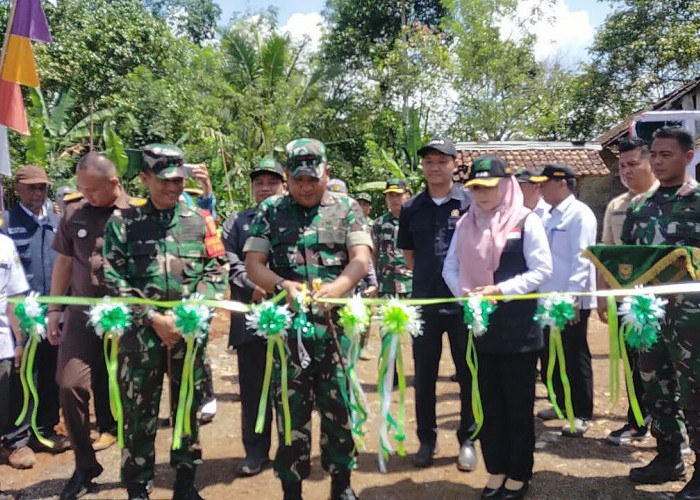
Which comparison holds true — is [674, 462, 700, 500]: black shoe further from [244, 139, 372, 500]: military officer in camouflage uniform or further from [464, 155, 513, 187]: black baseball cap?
[464, 155, 513, 187]: black baseball cap

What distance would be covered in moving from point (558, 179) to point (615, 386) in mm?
1926

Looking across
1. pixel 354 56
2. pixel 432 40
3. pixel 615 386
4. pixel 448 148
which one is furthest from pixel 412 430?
pixel 354 56

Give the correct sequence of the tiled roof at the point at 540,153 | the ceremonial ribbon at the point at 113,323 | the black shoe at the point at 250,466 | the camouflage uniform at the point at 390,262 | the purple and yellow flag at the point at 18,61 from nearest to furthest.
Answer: the ceremonial ribbon at the point at 113,323 < the black shoe at the point at 250,466 < the purple and yellow flag at the point at 18,61 < the camouflage uniform at the point at 390,262 < the tiled roof at the point at 540,153

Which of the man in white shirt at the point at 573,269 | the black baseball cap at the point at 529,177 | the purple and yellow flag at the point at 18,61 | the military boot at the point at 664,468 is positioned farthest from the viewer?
the purple and yellow flag at the point at 18,61

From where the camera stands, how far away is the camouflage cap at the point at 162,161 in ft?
9.95

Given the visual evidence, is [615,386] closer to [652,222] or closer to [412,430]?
[652,222]

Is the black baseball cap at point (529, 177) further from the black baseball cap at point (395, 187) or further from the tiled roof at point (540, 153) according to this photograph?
the tiled roof at point (540, 153)

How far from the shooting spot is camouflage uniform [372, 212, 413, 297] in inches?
238

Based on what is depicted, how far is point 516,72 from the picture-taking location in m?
18.8

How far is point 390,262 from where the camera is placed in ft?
20.0

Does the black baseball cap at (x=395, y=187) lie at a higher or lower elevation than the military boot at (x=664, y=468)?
higher

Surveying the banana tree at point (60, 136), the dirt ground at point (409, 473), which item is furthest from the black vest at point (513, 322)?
the banana tree at point (60, 136)

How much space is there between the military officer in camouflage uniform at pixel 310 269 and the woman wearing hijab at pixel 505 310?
28.1 inches

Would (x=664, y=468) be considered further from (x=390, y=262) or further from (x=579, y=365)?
(x=390, y=262)
